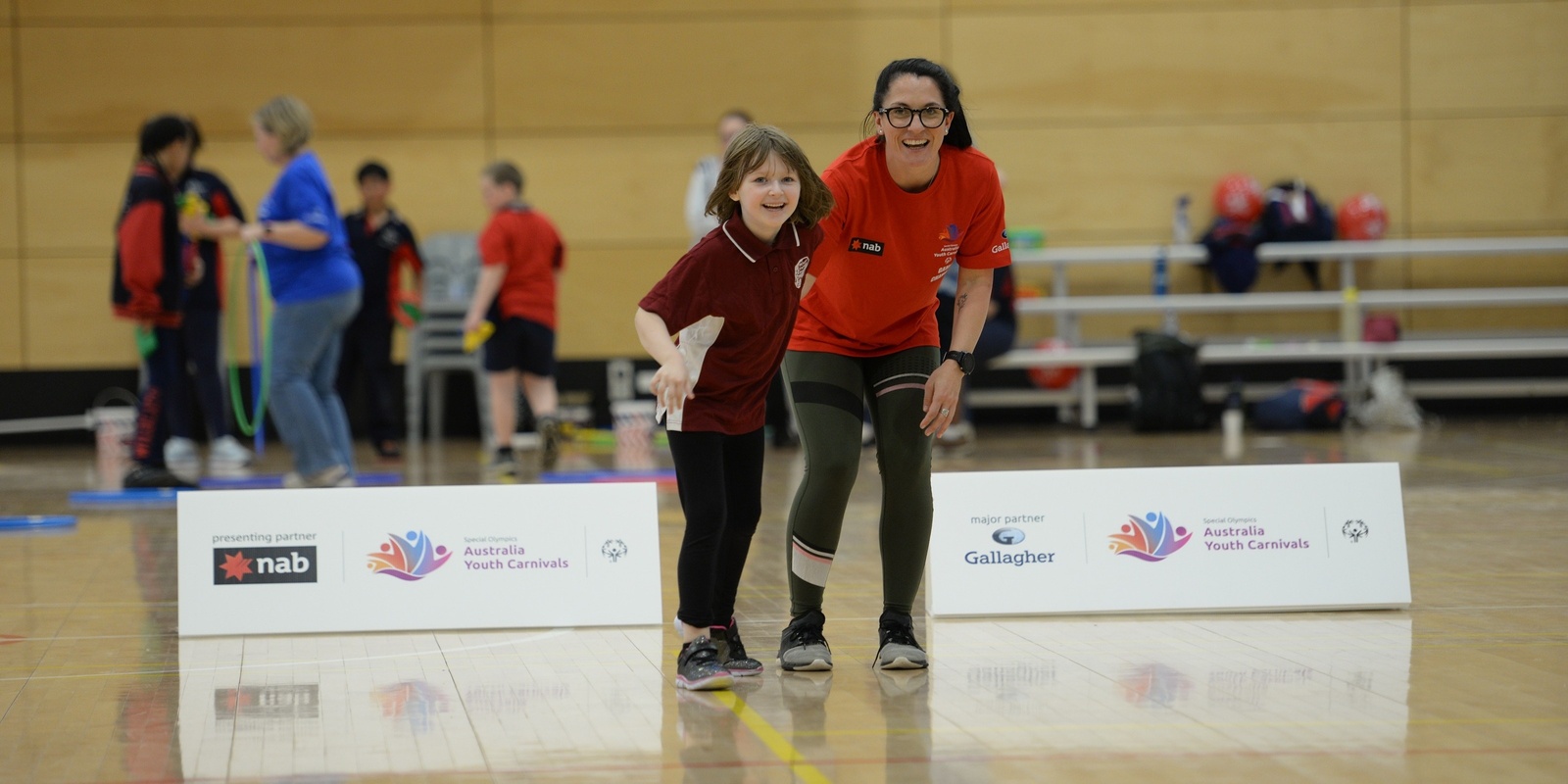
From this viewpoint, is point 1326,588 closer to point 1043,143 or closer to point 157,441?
point 157,441

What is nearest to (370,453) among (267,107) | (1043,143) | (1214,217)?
(267,107)

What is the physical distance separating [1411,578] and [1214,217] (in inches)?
289

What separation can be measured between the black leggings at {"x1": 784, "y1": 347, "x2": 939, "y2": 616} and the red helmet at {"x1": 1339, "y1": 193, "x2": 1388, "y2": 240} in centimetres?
878

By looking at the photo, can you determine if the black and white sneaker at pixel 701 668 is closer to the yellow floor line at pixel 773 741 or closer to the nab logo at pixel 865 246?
the yellow floor line at pixel 773 741

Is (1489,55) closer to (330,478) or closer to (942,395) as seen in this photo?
(330,478)

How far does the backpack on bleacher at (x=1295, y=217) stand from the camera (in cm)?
1123

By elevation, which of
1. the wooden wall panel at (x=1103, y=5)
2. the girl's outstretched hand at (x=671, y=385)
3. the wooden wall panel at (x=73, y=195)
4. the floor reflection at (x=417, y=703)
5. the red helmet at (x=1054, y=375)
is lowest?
the floor reflection at (x=417, y=703)

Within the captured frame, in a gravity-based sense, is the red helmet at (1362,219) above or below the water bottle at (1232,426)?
above

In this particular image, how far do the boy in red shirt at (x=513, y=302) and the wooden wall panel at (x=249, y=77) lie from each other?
338cm

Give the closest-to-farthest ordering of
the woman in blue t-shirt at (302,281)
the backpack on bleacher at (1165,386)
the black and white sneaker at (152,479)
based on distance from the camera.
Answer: the woman in blue t-shirt at (302,281) → the black and white sneaker at (152,479) → the backpack on bleacher at (1165,386)

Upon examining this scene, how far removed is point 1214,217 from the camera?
1166cm

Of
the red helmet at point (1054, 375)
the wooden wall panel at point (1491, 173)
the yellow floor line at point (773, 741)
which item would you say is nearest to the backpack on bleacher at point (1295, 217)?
the wooden wall panel at point (1491, 173)

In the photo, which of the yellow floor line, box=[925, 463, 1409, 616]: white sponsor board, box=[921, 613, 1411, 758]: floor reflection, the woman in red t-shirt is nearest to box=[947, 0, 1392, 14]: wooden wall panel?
box=[925, 463, 1409, 616]: white sponsor board

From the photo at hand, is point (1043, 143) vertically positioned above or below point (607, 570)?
above
